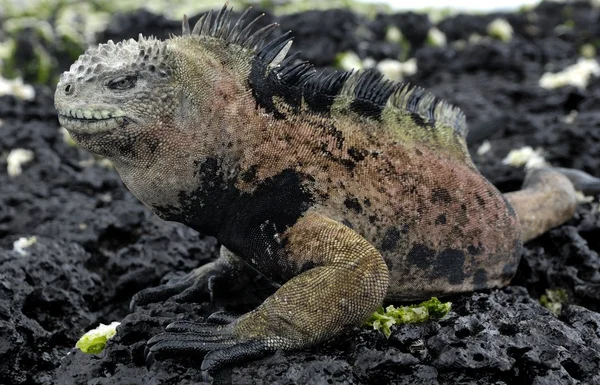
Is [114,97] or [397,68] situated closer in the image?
[114,97]

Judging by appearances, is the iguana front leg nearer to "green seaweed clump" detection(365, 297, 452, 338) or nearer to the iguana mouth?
"green seaweed clump" detection(365, 297, 452, 338)

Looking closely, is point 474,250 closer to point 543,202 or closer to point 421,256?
point 421,256

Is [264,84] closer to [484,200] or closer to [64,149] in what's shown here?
[484,200]

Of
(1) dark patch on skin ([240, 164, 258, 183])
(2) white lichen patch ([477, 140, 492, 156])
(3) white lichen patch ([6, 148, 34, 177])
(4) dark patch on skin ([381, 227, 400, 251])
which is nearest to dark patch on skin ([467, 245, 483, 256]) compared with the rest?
(4) dark patch on skin ([381, 227, 400, 251])

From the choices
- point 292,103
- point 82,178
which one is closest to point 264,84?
point 292,103

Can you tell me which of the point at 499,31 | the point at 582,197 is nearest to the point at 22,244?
the point at 582,197
